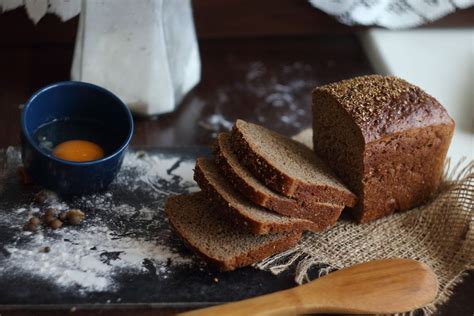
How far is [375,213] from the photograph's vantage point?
1.99 meters

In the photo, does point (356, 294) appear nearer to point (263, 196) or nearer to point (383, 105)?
point (263, 196)

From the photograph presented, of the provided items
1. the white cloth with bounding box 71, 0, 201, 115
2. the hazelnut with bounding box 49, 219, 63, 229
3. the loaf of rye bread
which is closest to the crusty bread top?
the loaf of rye bread

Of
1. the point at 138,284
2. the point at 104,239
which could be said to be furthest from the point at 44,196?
the point at 138,284

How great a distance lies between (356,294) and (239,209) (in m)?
0.35

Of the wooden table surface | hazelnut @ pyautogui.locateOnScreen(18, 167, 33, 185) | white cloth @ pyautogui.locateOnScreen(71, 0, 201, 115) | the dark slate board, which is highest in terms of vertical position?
white cloth @ pyautogui.locateOnScreen(71, 0, 201, 115)

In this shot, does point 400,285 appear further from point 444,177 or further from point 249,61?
point 249,61

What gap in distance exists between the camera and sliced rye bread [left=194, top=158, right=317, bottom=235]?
69.6 inches

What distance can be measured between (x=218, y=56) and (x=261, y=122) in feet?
1.39

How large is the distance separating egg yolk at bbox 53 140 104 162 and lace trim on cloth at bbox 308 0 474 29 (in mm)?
959

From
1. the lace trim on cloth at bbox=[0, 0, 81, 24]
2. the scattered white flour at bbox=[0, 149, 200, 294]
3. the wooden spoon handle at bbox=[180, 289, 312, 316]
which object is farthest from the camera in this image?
the lace trim on cloth at bbox=[0, 0, 81, 24]

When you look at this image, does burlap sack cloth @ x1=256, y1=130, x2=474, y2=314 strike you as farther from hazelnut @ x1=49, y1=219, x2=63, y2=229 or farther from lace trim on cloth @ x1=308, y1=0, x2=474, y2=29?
lace trim on cloth @ x1=308, y1=0, x2=474, y2=29

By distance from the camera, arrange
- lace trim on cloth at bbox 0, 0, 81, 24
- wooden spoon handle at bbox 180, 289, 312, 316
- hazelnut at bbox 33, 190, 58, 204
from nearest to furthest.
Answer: wooden spoon handle at bbox 180, 289, 312, 316 → hazelnut at bbox 33, 190, 58, 204 → lace trim on cloth at bbox 0, 0, 81, 24

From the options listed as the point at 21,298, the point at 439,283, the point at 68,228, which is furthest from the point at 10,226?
the point at 439,283

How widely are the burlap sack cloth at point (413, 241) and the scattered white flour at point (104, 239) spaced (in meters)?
0.28
